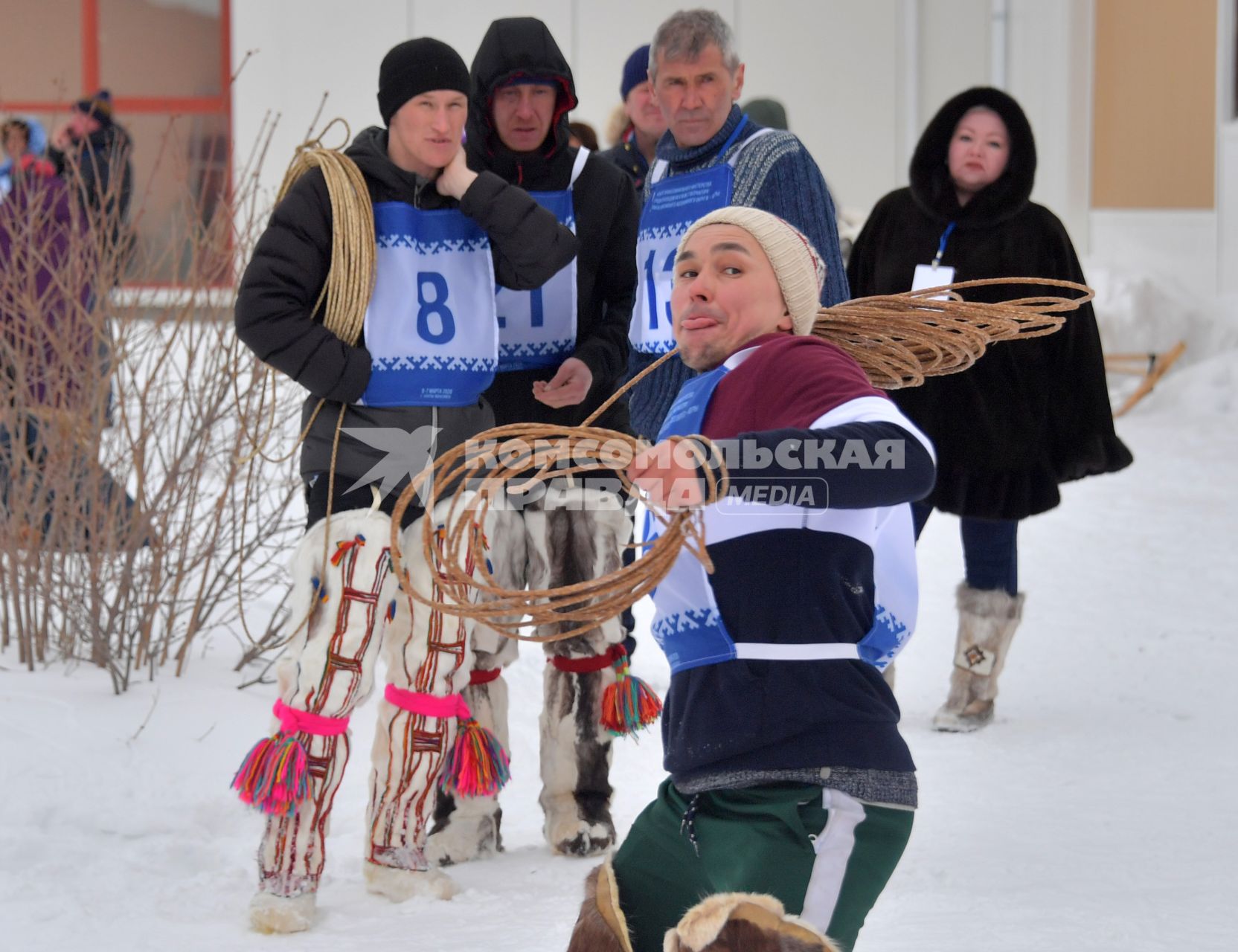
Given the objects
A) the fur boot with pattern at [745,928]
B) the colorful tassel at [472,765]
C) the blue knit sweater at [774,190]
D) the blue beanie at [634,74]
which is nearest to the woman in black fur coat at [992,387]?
the blue beanie at [634,74]

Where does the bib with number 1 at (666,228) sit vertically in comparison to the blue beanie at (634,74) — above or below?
below

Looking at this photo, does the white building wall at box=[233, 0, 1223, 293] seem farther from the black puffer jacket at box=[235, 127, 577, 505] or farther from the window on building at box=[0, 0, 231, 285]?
the black puffer jacket at box=[235, 127, 577, 505]

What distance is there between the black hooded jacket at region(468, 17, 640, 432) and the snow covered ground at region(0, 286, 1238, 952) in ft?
3.39

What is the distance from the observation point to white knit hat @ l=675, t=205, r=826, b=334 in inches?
86.7

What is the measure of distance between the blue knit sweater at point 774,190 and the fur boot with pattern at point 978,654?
4.80ft

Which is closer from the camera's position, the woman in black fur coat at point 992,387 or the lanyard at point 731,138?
the lanyard at point 731,138

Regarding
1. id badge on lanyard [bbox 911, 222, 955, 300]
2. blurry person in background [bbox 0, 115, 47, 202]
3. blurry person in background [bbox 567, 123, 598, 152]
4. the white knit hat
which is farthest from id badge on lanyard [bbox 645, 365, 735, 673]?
blurry person in background [bbox 0, 115, 47, 202]

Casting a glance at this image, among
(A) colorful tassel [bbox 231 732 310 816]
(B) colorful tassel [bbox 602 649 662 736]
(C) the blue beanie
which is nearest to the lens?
(A) colorful tassel [bbox 231 732 310 816]

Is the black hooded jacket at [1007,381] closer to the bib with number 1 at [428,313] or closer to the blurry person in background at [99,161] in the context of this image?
the bib with number 1 at [428,313]

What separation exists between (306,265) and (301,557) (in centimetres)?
58

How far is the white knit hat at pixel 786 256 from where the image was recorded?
2.20 m

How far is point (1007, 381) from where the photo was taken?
4.41 metres

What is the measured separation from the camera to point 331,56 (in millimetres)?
11578

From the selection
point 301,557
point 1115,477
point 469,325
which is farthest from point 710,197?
point 1115,477
